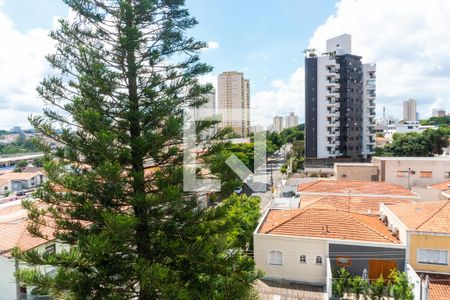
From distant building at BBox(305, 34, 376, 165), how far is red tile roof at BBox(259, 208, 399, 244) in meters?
25.0

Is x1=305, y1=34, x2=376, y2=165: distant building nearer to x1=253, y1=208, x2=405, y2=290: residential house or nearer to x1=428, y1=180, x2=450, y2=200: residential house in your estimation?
x1=428, y1=180, x2=450, y2=200: residential house

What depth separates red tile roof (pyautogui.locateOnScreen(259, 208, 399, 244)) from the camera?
31.5 feet

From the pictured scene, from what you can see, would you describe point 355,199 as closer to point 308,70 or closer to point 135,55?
point 135,55

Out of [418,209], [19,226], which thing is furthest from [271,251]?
[19,226]

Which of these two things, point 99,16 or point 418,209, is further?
point 418,209

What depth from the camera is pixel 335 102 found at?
35094 mm

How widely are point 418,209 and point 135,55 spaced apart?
10246 millimetres

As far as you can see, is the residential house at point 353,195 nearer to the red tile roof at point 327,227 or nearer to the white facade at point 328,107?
the red tile roof at point 327,227

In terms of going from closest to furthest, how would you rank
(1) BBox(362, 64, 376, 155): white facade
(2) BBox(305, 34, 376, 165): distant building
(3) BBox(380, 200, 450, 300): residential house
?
1. (3) BBox(380, 200, 450, 300): residential house
2. (2) BBox(305, 34, 376, 165): distant building
3. (1) BBox(362, 64, 376, 155): white facade

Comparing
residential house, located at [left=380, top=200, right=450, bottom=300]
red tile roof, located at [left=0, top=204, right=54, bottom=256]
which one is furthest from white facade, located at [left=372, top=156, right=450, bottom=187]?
red tile roof, located at [left=0, top=204, right=54, bottom=256]

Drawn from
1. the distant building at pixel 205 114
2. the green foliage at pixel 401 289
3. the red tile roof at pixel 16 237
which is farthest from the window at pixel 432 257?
the red tile roof at pixel 16 237

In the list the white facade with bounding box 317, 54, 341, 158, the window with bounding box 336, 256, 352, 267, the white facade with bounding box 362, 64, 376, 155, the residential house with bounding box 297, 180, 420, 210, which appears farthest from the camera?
the white facade with bounding box 362, 64, 376, 155

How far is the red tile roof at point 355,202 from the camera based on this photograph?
1360 centimetres

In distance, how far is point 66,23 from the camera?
502 centimetres
